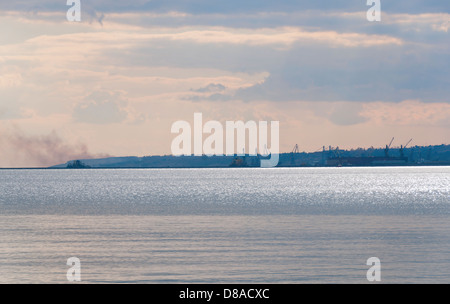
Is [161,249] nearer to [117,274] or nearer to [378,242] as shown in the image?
[117,274]

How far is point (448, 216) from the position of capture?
74188 mm

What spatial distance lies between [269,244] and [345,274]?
493 inches

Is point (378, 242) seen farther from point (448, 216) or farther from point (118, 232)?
point (448, 216)

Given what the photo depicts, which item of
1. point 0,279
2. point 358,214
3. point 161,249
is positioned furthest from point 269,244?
point 358,214

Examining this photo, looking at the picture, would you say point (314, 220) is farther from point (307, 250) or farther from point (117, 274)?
point (117, 274)

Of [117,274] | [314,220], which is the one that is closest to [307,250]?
[117,274]

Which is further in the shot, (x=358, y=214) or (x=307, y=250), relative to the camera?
(x=358, y=214)

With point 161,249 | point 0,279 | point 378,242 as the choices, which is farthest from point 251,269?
point 378,242

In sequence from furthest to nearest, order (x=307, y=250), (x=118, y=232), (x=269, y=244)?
(x=118, y=232) < (x=269, y=244) < (x=307, y=250)

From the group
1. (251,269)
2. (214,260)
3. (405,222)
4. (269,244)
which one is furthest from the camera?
(405,222)
